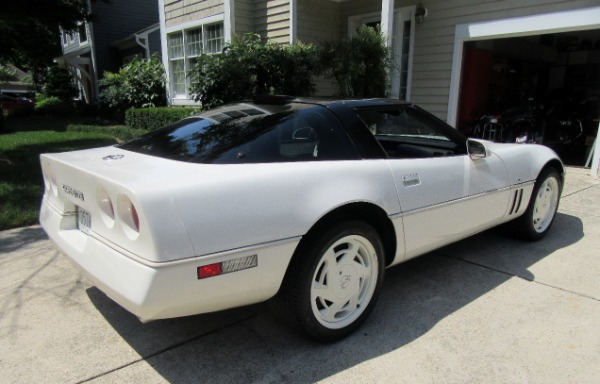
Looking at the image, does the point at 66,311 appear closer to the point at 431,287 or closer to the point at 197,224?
the point at 197,224

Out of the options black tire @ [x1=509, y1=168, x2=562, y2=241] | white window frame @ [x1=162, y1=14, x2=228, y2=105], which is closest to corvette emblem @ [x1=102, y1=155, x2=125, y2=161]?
black tire @ [x1=509, y1=168, x2=562, y2=241]

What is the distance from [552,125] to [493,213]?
331 inches

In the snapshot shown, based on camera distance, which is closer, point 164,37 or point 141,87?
point 164,37

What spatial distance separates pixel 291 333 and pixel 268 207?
98cm

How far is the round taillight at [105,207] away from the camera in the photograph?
2.17 metres

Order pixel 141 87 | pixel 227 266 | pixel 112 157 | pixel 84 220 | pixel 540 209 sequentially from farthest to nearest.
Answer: pixel 141 87, pixel 540 209, pixel 112 157, pixel 84 220, pixel 227 266

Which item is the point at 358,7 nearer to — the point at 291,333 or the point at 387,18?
the point at 387,18

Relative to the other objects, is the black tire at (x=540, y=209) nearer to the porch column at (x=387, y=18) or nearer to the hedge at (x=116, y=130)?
the porch column at (x=387, y=18)

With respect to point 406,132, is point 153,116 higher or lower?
lower

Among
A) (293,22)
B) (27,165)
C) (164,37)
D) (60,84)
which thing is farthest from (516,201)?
(60,84)

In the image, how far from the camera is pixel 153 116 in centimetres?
1208

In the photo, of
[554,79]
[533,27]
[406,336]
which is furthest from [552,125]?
[406,336]

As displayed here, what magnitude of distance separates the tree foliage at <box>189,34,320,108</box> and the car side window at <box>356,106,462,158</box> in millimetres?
4179

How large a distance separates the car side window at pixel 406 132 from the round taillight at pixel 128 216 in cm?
158
